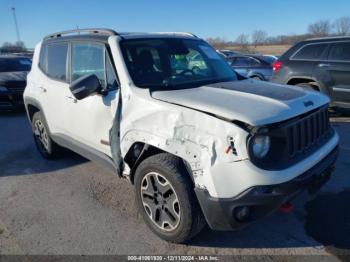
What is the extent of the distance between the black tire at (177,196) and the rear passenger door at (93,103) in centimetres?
76

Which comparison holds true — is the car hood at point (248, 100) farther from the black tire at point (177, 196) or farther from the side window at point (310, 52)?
the side window at point (310, 52)

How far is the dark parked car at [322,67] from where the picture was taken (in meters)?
7.11

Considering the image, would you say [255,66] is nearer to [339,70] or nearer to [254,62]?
[254,62]

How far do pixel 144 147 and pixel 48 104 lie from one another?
227cm

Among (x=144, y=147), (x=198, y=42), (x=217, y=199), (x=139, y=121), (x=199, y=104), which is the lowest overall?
(x=217, y=199)

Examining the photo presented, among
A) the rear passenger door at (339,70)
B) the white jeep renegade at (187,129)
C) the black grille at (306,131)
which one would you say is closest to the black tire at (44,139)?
the white jeep renegade at (187,129)

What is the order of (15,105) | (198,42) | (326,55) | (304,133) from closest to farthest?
(304,133), (198,42), (326,55), (15,105)

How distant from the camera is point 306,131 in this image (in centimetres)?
292

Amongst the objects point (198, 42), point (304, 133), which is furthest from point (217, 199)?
point (198, 42)

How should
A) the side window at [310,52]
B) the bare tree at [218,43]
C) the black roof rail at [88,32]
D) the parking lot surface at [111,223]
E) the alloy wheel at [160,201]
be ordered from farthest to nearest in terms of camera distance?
1. the bare tree at [218,43]
2. the side window at [310,52]
3. the black roof rail at [88,32]
4. the parking lot surface at [111,223]
5. the alloy wheel at [160,201]

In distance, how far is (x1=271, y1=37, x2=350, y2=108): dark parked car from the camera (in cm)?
711

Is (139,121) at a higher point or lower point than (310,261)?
higher

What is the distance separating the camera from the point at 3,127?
8.02 meters

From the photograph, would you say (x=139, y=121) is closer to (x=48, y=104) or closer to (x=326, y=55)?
(x=48, y=104)
